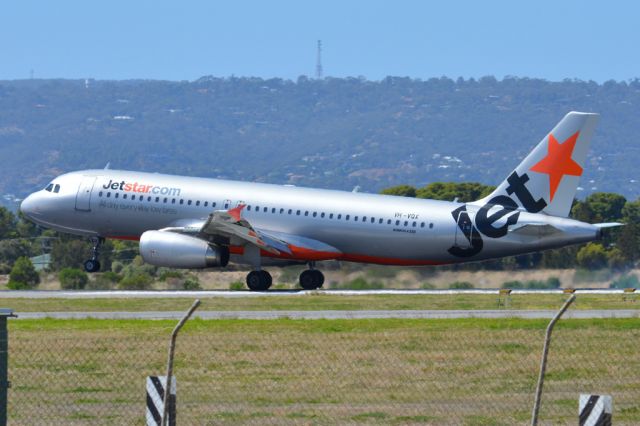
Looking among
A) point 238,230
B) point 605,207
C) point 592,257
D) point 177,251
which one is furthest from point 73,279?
point 605,207

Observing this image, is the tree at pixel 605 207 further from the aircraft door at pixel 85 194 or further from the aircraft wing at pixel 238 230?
the aircraft door at pixel 85 194

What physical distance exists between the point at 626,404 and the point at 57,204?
121ft

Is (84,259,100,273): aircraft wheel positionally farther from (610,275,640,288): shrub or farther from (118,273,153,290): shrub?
(610,275,640,288): shrub

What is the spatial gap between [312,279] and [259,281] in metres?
2.35

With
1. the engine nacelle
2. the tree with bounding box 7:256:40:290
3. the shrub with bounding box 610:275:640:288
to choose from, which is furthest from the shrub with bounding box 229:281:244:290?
the shrub with bounding box 610:275:640:288

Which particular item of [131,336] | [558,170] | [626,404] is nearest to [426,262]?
[558,170]

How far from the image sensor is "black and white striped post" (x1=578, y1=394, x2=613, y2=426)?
17.0m

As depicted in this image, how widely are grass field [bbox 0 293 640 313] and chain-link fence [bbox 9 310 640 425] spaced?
6823 mm

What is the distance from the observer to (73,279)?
57.4m

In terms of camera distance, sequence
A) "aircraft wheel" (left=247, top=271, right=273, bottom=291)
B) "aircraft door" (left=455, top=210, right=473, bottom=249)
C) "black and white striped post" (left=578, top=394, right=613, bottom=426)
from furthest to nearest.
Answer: "aircraft wheel" (left=247, top=271, right=273, bottom=291) < "aircraft door" (left=455, top=210, right=473, bottom=249) < "black and white striped post" (left=578, top=394, right=613, bottom=426)

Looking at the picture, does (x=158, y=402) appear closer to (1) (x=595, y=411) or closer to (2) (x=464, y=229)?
(1) (x=595, y=411)

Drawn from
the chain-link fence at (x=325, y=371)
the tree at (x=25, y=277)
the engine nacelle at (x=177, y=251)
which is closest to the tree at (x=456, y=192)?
the tree at (x=25, y=277)

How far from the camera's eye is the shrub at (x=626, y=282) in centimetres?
5488

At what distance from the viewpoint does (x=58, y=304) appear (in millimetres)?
44469
